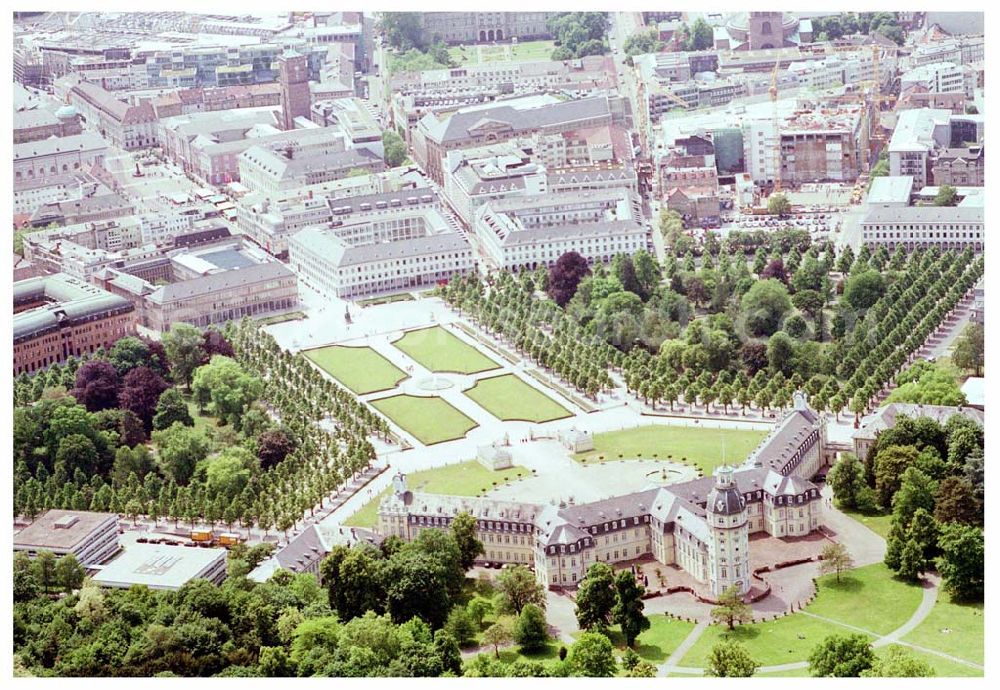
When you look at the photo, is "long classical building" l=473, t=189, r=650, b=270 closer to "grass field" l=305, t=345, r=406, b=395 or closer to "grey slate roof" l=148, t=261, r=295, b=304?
"grey slate roof" l=148, t=261, r=295, b=304

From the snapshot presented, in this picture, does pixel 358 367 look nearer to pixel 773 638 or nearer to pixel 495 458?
pixel 495 458

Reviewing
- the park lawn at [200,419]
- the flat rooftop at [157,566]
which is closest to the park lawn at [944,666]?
the flat rooftop at [157,566]

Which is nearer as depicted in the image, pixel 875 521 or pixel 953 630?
pixel 953 630

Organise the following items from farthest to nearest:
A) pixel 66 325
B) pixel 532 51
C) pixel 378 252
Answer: pixel 532 51
pixel 378 252
pixel 66 325

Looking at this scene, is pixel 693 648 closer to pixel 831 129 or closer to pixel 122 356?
pixel 122 356

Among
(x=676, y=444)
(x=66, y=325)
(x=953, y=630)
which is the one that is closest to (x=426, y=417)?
(x=676, y=444)
